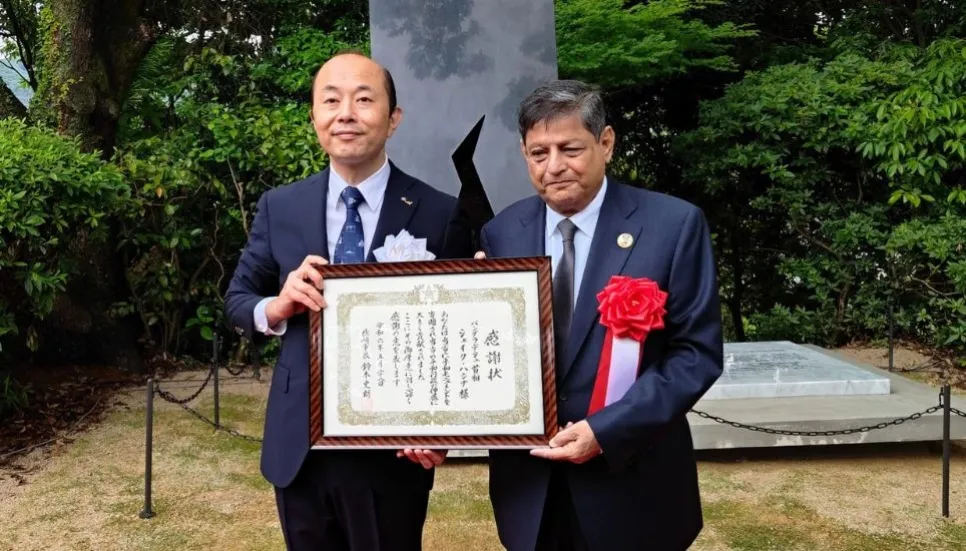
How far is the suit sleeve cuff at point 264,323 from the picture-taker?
191cm

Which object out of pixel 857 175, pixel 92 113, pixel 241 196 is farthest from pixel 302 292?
pixel 857 175

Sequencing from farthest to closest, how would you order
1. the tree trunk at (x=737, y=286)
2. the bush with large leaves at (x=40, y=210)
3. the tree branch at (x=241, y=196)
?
the tree trunk at (x=737, y=286)
the tree branch at (x=241, y=196)
the bush with large leaves at (x=40, y=210)

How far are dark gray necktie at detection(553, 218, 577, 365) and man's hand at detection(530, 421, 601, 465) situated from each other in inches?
7.0

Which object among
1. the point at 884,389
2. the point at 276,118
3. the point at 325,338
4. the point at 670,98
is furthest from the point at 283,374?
the point at 670,98

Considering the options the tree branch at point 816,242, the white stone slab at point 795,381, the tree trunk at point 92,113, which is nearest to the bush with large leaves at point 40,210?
the tree trunk at point 92,113

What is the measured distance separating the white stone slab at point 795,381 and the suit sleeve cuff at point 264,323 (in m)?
3.93

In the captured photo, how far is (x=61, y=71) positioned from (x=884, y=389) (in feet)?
23.7

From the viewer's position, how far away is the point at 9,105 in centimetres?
724

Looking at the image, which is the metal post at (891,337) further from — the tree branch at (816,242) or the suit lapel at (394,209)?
the suit lapel at (394,209)

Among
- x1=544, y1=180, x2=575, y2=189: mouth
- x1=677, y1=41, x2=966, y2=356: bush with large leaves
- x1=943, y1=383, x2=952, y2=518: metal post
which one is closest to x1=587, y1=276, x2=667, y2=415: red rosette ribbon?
x1=544, y1=180, x2=575, y2=189: mouth

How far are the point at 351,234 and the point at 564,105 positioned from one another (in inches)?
25.9

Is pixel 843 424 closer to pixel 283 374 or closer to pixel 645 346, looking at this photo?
pixel 645 346

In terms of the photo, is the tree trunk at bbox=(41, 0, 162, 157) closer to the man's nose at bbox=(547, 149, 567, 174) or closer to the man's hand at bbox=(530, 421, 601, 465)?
the man's nose at bbox=(547, 149, 567, 174)

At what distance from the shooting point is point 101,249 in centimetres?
691
